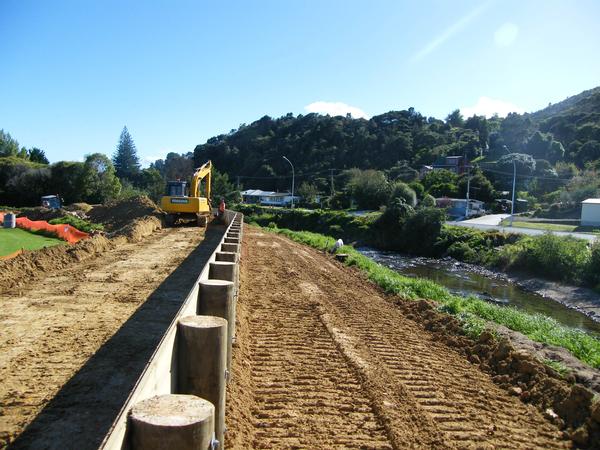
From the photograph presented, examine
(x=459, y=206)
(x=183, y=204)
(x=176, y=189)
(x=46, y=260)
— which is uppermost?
(x=176, y=189)

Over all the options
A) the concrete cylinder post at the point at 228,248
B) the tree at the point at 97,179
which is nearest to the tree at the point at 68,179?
the tree at the point at 97,179

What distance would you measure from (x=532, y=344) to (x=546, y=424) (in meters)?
3.30

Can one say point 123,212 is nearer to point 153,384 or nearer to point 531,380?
point 531,380

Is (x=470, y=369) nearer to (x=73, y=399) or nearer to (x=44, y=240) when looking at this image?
(x=73, y=399)

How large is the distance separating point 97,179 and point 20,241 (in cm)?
4431

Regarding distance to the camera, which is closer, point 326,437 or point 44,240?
point 326,437

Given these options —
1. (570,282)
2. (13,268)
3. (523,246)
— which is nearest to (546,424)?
(13,268)

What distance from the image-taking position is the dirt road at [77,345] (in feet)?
14.0

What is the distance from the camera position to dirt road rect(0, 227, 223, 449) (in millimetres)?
4277

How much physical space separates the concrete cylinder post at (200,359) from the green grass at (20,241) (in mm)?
12744

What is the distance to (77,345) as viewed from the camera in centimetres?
632

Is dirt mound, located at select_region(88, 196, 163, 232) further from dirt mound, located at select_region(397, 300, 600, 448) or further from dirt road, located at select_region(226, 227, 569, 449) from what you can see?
dirt mound, located at select_region(397, 300, 600, 448)

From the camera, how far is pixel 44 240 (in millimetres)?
18141

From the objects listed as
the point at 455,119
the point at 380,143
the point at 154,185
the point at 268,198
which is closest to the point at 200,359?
the point at 154,185
